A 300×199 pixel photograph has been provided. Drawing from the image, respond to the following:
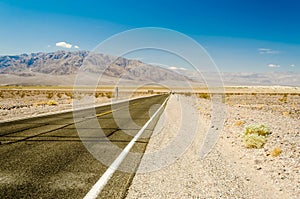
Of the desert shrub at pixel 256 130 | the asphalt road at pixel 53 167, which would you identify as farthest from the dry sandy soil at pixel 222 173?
the desert shrub at pixel 256 130

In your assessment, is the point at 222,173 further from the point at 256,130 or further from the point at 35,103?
the point at 35,103

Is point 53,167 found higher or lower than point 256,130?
lower

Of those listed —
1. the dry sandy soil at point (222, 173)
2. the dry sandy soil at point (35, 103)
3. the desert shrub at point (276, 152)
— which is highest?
the desert shrub at point (276, 152)

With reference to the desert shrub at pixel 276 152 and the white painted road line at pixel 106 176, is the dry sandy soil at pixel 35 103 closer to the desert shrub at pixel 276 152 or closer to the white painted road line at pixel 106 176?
the white painted road line at pixel 106 176

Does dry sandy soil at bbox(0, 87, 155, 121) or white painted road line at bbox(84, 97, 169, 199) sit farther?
dry sandy soil at bbox(0, 87, 155, 121)

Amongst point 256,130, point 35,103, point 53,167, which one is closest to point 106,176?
point 53,167

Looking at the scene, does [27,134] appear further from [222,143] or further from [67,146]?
[222,143]

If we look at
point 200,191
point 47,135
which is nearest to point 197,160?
point 200,191

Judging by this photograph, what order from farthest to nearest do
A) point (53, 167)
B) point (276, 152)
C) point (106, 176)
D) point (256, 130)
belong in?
point (256, 130) < point (276, 152) < point (53, 167) < point (106, 176)

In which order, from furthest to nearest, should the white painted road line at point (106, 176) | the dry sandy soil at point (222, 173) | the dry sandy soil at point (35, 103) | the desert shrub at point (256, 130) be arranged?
the dry sandy soil at point (35, 103) < the desert shrub at point (256, 130) < the dry sandy soil at point (222, 173) < the white painted road line at point (106, 176)

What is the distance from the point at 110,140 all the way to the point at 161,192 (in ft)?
14.3

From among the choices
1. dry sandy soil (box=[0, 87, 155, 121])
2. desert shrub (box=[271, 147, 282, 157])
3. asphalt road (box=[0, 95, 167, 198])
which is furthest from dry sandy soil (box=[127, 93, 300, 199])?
dry sandy soil (box=[0, 87, 155, 121])

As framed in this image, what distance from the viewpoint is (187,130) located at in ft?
38.1

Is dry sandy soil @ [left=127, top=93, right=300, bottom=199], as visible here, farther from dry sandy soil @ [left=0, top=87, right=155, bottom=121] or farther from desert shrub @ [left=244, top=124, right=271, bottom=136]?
dry sandy soil @ [left=0, top=87, right=155, bottom=121]
